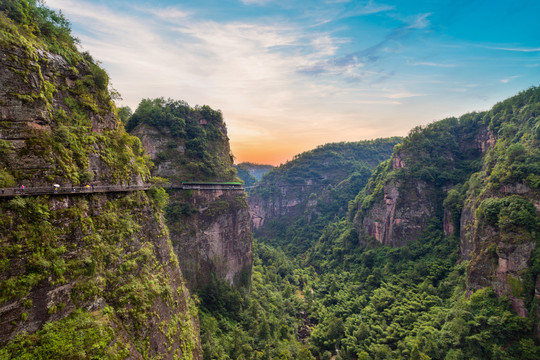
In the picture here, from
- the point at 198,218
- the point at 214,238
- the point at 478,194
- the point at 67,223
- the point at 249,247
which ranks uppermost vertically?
the point at 67,223

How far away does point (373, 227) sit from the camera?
67.2 m

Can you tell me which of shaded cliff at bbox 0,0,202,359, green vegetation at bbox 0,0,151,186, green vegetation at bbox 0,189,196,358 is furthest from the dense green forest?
green vegetation at bbox 0,0,151,186

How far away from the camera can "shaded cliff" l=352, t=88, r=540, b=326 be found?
2886 cm

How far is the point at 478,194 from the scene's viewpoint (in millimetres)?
42500

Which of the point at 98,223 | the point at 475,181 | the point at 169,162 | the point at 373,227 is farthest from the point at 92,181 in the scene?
the point at 373,227

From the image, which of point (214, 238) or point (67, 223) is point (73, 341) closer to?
point (67, 223)

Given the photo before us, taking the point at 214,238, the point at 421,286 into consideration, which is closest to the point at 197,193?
the point at 214,238

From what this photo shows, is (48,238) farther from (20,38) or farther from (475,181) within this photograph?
(475,181)

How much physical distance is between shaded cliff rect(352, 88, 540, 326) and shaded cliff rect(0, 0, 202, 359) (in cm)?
3523

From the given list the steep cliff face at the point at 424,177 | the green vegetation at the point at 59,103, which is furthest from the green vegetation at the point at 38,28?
the steep cliff face at the point at 424,177

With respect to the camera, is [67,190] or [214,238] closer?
[67,190]

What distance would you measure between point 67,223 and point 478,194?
5399 cm

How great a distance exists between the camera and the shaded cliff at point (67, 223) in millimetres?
10727

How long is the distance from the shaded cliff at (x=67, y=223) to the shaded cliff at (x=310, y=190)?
85.7 m
